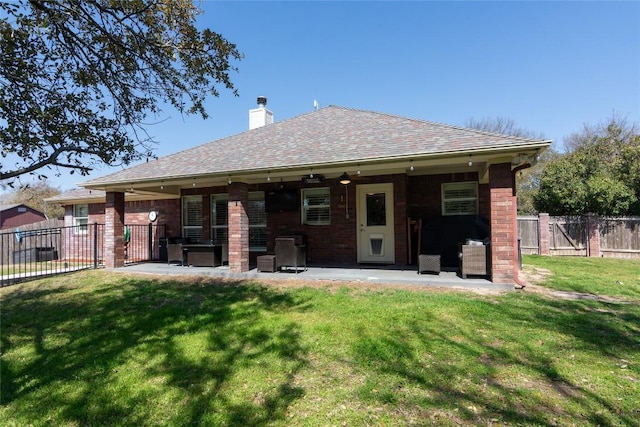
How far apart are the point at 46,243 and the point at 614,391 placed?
1963cm

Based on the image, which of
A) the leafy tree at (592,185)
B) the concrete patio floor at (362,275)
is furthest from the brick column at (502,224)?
the leafy tree at (592,185)

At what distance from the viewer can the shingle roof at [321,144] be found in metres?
6.96

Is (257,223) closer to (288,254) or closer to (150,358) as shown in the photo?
(288,254)

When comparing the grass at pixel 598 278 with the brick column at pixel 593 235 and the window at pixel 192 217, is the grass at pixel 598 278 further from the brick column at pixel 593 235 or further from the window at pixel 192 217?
the window at pixel 192 217

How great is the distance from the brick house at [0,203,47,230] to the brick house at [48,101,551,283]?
112 feet

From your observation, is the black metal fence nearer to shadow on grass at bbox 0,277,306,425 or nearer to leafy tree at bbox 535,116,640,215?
shadow on grass at bbox 0,277,306,425

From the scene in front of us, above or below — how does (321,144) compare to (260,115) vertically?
below

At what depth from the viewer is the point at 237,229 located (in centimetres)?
871

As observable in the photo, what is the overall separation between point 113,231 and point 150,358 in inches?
312

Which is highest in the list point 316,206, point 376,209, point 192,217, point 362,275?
point 316,206

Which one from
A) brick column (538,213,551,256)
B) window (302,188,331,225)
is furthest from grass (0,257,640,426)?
brick column (538,213,551,256)

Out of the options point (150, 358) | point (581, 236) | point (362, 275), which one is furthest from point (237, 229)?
point (581, 236)

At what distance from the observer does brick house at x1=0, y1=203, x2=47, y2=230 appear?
3452cm

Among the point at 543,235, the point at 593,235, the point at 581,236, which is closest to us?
the point at 593,235
